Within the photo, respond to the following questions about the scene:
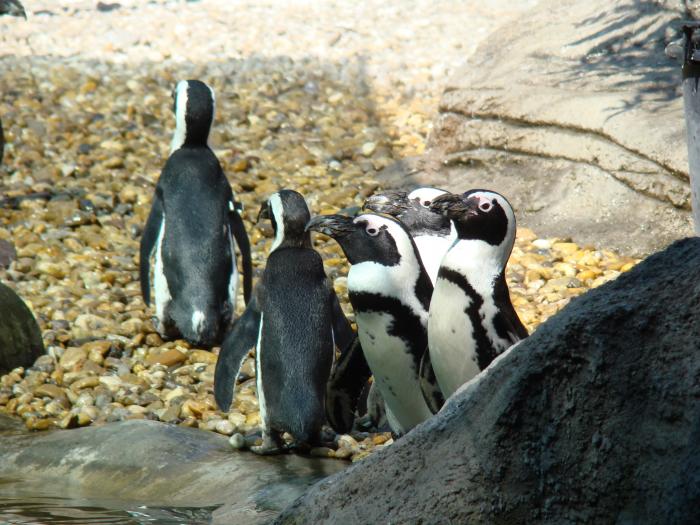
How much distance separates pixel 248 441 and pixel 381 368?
23.4 inches

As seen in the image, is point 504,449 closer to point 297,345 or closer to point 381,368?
point 381,368

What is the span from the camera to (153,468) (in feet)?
12.5

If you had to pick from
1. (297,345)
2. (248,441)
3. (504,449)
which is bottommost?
(248,441)

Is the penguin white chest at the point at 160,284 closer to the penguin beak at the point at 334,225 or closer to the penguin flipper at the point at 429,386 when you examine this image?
the penguin beak at the point at 334,225

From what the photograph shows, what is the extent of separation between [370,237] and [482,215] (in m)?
0.43

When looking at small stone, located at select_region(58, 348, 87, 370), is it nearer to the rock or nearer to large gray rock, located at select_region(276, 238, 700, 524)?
the rock

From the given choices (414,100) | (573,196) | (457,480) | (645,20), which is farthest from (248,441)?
(414,100)

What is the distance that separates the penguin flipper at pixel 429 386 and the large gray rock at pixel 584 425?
136 centimetres

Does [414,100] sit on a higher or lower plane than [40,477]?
higher

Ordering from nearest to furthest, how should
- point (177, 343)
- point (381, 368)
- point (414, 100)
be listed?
point (381, 368), point (177, 343), point (414, 100)

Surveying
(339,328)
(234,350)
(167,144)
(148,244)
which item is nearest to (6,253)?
(148,244)

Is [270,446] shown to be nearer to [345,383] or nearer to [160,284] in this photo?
[345,383]

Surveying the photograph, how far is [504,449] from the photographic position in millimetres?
2162

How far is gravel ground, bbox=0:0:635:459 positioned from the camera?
4.96 m
